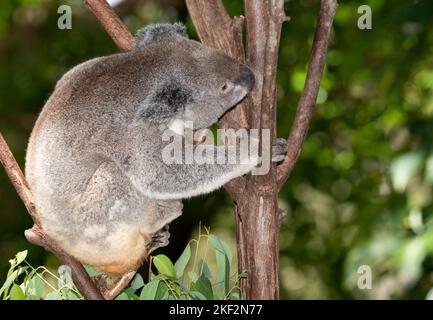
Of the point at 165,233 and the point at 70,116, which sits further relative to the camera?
the point at 165,233

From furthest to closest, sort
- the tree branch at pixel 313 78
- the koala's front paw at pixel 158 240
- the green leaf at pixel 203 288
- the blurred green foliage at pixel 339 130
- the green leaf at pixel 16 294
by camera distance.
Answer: the blurred green foliage at pixel 339 130, the koala's front paw at pixel 158 240, the tree branch at pixel 313 78, the green leaf at pixel 203 288, the green leaf at pixel 16 294

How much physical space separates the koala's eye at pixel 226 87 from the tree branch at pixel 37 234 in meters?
1.06

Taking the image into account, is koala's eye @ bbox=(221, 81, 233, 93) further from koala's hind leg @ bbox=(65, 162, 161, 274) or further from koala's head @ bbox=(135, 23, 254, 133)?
koala's hind leg @ bbox=(65, 162, 161, 274)

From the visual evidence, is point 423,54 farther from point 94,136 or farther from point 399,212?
point 94,136

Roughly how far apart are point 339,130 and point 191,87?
4.29 m

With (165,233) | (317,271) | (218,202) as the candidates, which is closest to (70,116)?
(165,233)

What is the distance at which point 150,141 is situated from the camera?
356cm

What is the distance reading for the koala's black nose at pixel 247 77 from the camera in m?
3.37

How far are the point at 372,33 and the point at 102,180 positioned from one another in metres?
3.71

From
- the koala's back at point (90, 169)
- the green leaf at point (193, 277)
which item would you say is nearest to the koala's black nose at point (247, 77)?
the koala's back at point (90, 169)

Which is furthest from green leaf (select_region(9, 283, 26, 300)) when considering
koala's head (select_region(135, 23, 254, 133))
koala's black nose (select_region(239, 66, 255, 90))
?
koala's black nose (select_region(239, 66, 255, 90))

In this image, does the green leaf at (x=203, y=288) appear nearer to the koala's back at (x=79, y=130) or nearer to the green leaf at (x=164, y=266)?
the green leaf at (x=164, y=266)

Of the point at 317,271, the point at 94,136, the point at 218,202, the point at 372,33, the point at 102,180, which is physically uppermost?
the point at 372,33

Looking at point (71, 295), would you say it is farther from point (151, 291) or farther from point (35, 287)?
point (151, 291)
